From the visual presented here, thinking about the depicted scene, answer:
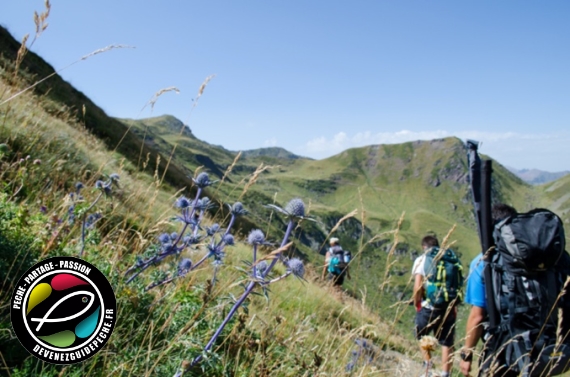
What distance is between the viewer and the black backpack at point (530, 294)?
3.53m

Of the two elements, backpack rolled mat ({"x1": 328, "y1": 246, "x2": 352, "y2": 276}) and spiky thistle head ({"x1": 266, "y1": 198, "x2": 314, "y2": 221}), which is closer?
spiky thistle head ({"x1": 266, "y1": 198, "x2": 314, "y2": 221})

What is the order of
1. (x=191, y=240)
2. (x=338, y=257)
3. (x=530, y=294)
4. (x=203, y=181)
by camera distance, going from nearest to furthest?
1. (x=191, y=240)
2. (x=203, y=181)
3. (x=530, y=294)
4. (x=338, y=257)

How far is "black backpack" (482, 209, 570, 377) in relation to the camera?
3.53 meters

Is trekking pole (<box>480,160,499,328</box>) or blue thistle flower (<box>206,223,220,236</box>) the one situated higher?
trekking pole (<box>480,160,499,328</box>)

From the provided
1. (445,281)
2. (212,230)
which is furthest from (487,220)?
(212,230)

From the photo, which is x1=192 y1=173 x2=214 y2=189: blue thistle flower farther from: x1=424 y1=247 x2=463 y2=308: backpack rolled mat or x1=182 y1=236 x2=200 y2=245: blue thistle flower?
x1=424 y1=247 x2=463 y2=308: backpack rolled mat

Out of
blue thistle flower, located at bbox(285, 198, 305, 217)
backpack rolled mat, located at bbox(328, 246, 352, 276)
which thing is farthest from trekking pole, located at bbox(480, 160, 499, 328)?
backpack rolled mat, located at bbox(328, 246, 352, 276)

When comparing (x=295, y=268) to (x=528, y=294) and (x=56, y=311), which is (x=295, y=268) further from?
(x=528, y=294)

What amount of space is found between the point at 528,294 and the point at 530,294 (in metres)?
0.02

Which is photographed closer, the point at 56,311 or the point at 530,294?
the point at 56,311

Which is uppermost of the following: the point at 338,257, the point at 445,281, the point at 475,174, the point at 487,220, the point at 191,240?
the point at 475,174

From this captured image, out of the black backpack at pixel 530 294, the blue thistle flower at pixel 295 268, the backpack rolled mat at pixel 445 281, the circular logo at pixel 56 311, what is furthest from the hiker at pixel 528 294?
the circular logo at pixel 56 311

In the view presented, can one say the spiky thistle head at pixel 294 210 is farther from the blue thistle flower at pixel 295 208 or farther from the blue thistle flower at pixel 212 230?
the blue thistle flower at pixel 212 230

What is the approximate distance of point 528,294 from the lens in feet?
12.0
